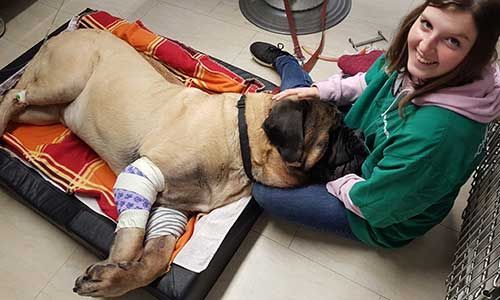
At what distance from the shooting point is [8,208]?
1.93 metres

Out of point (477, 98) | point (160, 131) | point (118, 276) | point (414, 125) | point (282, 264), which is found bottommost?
point (282, 264)

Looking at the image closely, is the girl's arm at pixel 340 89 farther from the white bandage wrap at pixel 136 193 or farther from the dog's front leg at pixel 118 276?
the dog's front leg at pixel 118 276

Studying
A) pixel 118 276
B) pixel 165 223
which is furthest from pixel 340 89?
pixel 118 276

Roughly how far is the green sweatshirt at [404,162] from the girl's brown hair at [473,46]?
2.7 inches

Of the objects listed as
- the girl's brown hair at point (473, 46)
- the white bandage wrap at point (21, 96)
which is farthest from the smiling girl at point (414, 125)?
the white bandage wrap at point (21, 96)

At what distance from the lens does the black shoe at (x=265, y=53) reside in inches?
92.8

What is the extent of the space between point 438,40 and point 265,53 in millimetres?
1272

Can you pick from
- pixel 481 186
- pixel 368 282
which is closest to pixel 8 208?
pixel 368 282

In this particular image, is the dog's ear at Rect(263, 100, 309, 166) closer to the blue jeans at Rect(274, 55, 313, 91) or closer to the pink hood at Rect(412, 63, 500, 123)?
the pink hood at Rect(412, 63, 500, 123)

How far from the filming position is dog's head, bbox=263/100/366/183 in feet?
4.86

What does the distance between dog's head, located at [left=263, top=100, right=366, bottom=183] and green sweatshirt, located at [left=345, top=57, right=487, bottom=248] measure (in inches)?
3.7

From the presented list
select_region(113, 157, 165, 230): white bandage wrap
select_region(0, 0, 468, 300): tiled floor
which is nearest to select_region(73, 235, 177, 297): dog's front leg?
select_region(113, 157, 165, 230): white bandage wrap

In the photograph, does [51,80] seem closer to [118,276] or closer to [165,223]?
[165,223]

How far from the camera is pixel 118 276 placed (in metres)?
1.42
